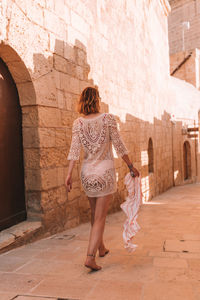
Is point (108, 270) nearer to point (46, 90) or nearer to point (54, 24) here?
point (46, 90)

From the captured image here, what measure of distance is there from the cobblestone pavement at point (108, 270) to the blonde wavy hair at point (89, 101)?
1328mm

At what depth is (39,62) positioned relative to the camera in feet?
11.1

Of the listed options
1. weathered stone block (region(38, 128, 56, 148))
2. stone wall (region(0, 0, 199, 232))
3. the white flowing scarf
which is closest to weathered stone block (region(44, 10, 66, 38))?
stone wall (region(0, 0, 199, 232))

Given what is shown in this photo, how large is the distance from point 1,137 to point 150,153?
6.62 meters

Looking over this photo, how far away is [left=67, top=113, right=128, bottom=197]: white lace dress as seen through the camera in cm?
253

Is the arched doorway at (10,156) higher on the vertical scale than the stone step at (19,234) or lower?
higher

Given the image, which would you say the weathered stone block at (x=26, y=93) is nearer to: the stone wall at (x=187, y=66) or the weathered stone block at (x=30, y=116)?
the weathered stone block at (x=30, y=116)

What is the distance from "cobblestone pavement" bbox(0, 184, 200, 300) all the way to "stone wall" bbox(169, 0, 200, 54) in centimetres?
2576

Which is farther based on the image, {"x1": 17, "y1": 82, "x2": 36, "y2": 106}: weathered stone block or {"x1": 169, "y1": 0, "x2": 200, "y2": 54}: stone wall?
{"x1": 169, "y1": 0, "x2": 200, "y2": 54}: stone wall

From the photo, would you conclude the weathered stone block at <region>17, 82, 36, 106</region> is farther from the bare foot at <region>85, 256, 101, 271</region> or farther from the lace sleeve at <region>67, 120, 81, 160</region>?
the bare foot at <region>85, 256, 101, 271</region>

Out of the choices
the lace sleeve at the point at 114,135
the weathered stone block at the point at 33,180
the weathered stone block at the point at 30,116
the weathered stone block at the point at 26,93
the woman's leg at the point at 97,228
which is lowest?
the woman's leg at the point at 97,228

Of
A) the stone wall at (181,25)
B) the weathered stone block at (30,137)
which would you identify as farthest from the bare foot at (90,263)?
the stone wall at (181,25)

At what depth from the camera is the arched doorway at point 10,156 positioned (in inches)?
124

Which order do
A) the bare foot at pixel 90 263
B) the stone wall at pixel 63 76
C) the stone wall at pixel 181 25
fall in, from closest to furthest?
1. the bare foot at pixel 90 263
2. the stone wall at pixel 63 76
3. the stone wall at pixel 181 25
